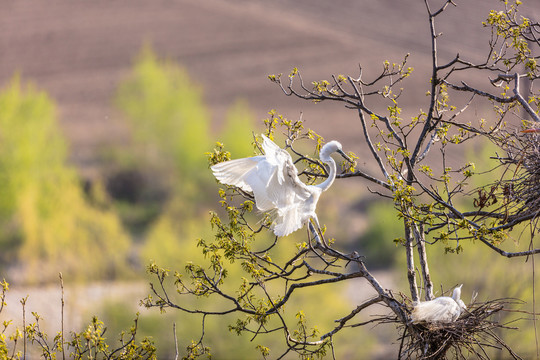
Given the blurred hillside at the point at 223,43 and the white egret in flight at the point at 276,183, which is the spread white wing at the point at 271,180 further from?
the blurred hillside at the point at 223,43

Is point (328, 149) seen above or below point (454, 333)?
above

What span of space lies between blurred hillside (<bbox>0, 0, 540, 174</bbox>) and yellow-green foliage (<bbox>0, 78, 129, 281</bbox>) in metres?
10.9

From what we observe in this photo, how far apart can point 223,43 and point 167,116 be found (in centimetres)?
1223

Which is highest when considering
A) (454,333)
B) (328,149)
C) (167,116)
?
(167,116)

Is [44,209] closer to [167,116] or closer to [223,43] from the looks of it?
[167,116]

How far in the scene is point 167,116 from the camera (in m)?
43.9

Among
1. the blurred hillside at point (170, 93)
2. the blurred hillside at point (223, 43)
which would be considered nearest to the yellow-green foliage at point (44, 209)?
the blurred hillside at point (170, 93)

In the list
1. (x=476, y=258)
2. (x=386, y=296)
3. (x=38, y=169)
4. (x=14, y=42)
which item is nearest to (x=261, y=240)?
(x=476, y=258)

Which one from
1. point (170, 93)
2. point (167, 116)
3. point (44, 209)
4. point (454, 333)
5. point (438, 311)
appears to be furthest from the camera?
point (167, 116)

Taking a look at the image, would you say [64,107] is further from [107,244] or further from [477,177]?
[477,177]

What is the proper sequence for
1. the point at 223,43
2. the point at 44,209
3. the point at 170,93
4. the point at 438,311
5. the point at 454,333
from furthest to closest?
the point at 223,43 < the point at 170,93 < the point at 44,209 < the point at 438,311 < the point at 454,333

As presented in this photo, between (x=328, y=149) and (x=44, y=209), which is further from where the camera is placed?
(x=44, y=209)

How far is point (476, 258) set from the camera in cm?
2552

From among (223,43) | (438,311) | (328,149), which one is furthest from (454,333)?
(223,43)
